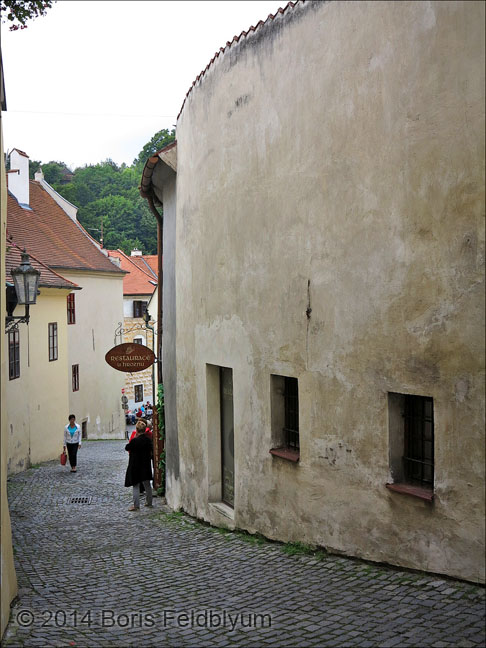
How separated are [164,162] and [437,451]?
27.3 feet

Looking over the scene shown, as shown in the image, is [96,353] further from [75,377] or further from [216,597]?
[216,597]

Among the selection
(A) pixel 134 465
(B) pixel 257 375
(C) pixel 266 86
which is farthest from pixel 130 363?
(C) pixel 266 86

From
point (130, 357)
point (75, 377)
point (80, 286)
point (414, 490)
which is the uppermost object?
point (80, 286)

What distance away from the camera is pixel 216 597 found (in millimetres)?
7488

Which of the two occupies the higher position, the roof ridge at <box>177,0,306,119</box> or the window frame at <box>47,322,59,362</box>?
the roof ridge at <box>177,0,306,119</box>

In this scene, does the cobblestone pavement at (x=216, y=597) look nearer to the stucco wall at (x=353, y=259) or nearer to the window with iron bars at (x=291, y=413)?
the stucco wall at (x=353, y=259)

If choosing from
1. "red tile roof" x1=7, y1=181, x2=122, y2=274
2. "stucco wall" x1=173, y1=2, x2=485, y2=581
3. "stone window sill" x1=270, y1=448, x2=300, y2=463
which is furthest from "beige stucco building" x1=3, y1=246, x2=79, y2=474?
"stone window sill" x1=270, y1=448, x2=300, y2=463

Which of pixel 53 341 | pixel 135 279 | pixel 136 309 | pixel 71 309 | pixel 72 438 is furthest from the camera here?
pixel 135 279

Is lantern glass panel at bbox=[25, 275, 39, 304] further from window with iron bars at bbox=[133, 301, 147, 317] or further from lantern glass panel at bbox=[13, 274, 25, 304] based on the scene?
window with iron bars at bbox=[133, 301, 147, 317]

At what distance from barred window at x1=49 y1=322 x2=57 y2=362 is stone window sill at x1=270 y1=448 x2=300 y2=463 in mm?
17785

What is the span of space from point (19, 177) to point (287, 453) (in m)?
28.6

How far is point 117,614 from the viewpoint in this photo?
7.14 m

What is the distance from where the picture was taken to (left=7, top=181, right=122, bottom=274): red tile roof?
32250 mm

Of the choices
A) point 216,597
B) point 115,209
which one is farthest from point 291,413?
point 115,209
